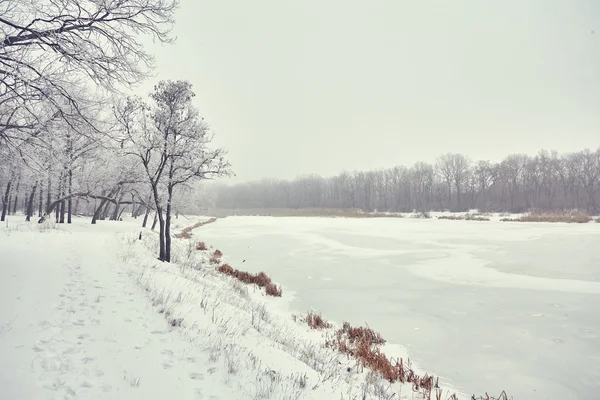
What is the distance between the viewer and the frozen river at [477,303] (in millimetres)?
6117

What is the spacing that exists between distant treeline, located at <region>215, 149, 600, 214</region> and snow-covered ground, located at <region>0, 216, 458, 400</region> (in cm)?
6627

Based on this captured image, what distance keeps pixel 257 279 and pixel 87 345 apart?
362 inches

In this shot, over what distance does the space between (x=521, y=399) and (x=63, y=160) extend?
1058 inches

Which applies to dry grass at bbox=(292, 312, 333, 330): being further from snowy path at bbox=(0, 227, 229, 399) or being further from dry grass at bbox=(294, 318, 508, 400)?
snowy path at bbox=(0, 227, 229, 399)

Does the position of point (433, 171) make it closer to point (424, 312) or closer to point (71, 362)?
point (424, 312)

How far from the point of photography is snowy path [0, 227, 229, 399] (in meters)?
3.65

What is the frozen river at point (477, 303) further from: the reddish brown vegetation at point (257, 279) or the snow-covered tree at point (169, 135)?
the snow-covered tree at point (169, 135)

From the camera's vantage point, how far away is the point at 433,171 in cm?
9056

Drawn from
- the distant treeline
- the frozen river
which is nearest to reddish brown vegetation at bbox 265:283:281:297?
the frozen river

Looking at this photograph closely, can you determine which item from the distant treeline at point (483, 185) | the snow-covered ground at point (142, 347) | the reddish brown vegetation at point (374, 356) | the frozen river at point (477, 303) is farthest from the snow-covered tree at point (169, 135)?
the distant treeline at point (483, 185)

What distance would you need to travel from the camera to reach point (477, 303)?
9797 millimetres

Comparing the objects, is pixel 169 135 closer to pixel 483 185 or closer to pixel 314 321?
pixel 314 321

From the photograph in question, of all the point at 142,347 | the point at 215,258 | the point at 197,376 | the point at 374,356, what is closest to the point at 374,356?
the point at 374,356

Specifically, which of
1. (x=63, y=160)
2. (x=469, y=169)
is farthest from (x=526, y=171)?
(x=63, y=160)
